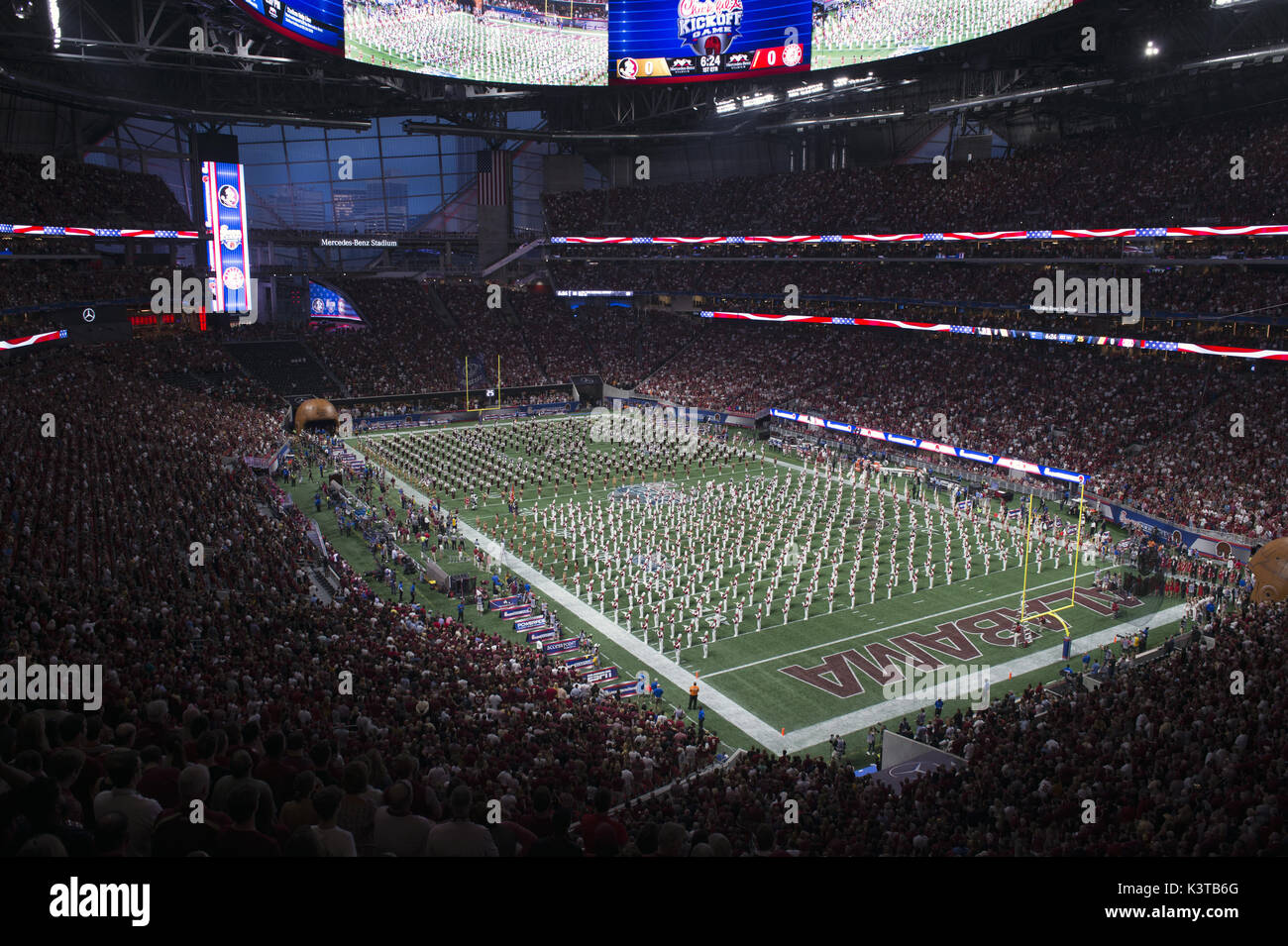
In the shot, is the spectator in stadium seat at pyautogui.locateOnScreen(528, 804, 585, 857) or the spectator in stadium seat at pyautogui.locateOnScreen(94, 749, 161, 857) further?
the spectator in stadium seat at pyautogui.locateOnScreen(94, 749, 161, 857)

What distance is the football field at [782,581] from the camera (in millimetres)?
21609

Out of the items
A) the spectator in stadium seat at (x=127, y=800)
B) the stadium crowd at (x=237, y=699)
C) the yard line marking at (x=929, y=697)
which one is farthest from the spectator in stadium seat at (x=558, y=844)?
the yard line marking at (x=929, y=697)

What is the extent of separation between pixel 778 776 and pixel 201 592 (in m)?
11.5

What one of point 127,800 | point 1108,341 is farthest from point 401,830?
point 1108,341

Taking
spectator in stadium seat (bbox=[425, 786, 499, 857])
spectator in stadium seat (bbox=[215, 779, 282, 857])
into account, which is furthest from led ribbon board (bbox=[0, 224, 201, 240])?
spectator in stadium seat (bbox=[425, 786, 499, 857])

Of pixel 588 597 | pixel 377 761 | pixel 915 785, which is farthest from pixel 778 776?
pixel 588 597

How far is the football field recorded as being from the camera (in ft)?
70.9

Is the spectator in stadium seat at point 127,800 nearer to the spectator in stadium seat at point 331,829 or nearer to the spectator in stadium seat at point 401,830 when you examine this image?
the spectator in stadium seat at point 331,829

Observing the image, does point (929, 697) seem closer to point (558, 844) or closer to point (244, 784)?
point (558, 844)

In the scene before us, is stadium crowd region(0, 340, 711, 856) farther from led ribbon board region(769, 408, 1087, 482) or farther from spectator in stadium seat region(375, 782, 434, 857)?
led ribbon board region(769, 408, 1087, 482)

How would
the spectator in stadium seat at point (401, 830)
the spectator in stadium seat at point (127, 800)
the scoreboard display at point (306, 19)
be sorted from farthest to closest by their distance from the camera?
the scoreboard display at point (306, 19)
the spectator in stadium seat at point (401, 830)
the spectator in stadium seat at point (127, 800)

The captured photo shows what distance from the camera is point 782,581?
92.2ft

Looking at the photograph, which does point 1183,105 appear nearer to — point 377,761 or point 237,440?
point 237,440

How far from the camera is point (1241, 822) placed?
366 inches
